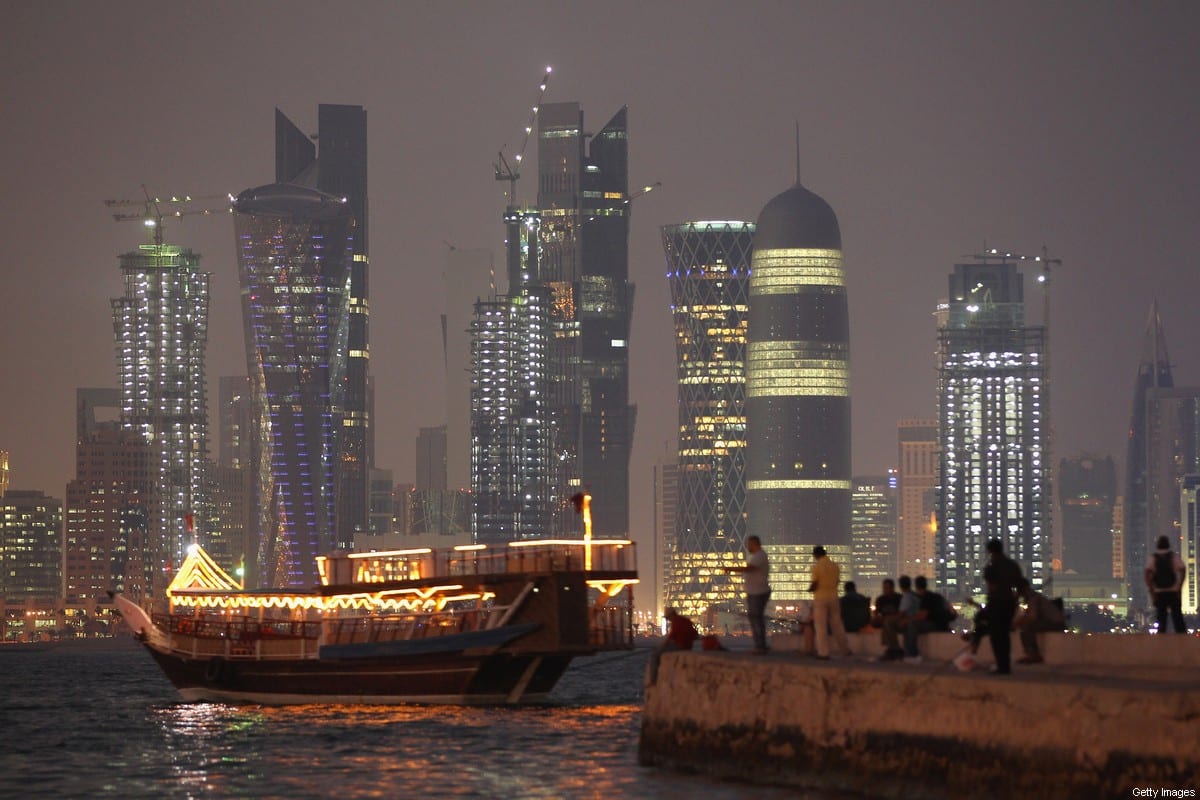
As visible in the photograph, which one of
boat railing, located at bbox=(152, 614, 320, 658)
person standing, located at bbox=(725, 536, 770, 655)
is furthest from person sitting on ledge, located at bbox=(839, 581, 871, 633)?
boat railing, located at bbox=(152, 614, 320, 658)

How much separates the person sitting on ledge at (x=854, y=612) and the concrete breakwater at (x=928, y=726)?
3.59 meters

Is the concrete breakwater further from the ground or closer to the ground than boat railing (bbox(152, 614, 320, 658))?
further from the ground

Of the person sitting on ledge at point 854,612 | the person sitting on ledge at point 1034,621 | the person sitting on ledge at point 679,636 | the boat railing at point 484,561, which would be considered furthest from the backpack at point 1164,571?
the boat railing at point 484,561

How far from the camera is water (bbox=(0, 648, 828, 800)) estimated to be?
39.8 meters

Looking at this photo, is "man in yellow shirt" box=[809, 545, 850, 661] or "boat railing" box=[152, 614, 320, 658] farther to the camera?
"boat railing" box=[152, 614, 320, 658]

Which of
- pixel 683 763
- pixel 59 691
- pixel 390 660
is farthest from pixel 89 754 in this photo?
pixel 59 691

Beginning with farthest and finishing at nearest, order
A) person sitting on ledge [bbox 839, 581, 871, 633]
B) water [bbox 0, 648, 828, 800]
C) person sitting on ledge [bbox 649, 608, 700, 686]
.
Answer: water [bbox 0, 648, 828, 800]
person sitting on ledge [bbox 839, 581, 871, 633]
person sitting on ledge [bbox 649, 608, 700, 686]

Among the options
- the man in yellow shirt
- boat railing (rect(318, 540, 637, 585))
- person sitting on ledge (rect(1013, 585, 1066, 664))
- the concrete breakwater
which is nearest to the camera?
the concrete breakwater

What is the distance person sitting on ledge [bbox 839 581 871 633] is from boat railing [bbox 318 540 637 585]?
994 inches

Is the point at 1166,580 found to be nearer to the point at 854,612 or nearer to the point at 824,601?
the point at 824,601

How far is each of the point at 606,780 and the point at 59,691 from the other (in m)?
76.3

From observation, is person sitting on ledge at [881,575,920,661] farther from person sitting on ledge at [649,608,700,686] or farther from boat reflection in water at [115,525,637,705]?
boat reflection in water at [115,525,637,705]


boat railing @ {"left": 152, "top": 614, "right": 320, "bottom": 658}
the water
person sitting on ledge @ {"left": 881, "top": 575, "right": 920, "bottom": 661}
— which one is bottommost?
the water

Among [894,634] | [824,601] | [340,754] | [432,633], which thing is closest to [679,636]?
[824,601]
